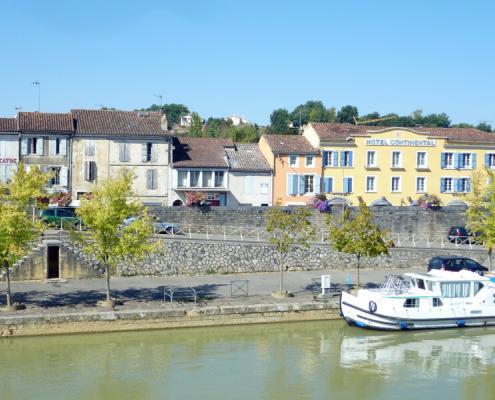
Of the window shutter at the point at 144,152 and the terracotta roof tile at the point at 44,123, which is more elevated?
the terracotta roof tile at the point at 44,123

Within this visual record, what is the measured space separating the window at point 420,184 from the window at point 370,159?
365 cm

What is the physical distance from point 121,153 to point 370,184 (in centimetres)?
1789

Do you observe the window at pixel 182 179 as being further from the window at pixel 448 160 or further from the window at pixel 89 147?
the window at pixel 448 160

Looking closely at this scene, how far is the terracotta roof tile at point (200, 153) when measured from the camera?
1984 inches

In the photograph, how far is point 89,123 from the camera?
162 feet

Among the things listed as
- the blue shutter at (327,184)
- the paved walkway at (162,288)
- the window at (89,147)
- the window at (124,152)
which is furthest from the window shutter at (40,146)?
the blue shutter at (327,184)

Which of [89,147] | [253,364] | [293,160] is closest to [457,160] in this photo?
[293,160]

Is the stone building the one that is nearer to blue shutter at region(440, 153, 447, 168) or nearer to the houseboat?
blue shutter at region(440, 153, 447, 168)

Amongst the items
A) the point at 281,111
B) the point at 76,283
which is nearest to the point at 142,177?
the point at 76,283

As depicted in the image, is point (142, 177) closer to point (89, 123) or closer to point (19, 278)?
point (89, 123)

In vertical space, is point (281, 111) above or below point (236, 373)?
above

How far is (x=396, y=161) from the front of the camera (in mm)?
53531

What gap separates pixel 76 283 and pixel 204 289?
18.8ft

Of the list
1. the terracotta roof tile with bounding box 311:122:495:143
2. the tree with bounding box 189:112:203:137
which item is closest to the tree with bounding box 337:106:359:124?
the tree with bounding box 189:112:203:137
